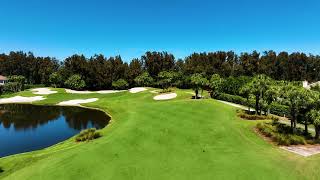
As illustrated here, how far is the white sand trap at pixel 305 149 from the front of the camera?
2536 cm

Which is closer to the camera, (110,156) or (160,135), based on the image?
(110,156)

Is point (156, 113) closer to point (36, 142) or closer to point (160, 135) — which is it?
point (160, 135)

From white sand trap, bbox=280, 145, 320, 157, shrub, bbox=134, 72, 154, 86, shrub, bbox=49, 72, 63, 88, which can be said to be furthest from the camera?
shrub, bbox=49, 72, 63, 88

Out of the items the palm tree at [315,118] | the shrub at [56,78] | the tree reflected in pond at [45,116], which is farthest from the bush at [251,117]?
the shrub at [56,78]

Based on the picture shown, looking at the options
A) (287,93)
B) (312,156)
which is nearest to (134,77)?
(287,93)

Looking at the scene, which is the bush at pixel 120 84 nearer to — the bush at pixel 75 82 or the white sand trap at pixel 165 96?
the bush at pixel 75 82

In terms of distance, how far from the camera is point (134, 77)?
10162 cm

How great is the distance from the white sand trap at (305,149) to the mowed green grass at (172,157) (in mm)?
987

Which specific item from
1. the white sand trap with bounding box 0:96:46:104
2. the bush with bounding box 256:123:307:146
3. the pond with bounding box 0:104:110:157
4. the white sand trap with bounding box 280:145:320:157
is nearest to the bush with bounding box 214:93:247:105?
the bush with bounding box 256:123:307:146

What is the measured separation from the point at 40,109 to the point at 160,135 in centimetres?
3988

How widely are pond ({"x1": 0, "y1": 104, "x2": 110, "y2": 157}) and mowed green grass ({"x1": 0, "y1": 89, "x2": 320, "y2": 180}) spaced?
7310 millimetres

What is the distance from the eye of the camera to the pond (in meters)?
35.1

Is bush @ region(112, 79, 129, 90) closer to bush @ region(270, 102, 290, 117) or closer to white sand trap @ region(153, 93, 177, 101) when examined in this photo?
white sand trap @ region(153, 93, 177, 101)

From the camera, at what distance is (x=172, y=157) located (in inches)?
942
